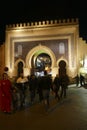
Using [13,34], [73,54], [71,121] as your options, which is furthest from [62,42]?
[71,121]

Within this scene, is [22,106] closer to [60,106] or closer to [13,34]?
[60,106]

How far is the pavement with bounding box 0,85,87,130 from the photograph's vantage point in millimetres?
9953

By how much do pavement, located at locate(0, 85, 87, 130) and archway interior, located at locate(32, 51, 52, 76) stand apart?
22.0 m

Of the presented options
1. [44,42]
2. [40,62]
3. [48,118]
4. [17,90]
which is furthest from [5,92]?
[40,62]

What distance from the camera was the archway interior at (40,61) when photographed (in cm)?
3686

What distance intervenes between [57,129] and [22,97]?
5.16 metres

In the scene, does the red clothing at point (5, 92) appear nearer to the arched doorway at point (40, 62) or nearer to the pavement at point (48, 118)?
the pavement at point (48, 118)

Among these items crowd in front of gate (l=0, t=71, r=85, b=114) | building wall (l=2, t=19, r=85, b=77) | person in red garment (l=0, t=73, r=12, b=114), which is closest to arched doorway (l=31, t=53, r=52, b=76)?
building wall (l=2, t=19, r=85, b=77)

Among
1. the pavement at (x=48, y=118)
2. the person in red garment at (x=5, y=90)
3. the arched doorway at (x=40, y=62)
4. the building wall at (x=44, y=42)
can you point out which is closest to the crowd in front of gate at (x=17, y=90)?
the person in red garment at (x=5, y=90)

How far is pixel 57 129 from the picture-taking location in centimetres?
946

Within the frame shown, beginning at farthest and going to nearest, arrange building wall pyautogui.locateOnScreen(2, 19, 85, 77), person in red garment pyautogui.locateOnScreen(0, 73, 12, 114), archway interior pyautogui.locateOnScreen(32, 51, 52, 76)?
archway interior pyautogui.locateOnScreen(32, 51, 52, 76) → building wall pyautogui.locateOnScreen(2, 19, 85, 77) → person in red garment pyautogui.locateOnScreen(0, 73, 12, 114)

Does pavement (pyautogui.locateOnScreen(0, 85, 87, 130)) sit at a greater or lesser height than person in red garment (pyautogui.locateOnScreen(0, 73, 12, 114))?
lesser

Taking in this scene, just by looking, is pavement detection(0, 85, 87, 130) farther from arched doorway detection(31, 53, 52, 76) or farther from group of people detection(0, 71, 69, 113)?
arched doorway detection(31, 53, 52, 76)

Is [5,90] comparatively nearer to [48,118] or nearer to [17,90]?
[17,90]
